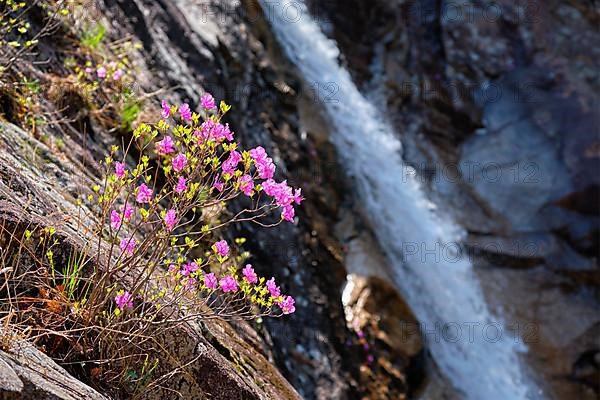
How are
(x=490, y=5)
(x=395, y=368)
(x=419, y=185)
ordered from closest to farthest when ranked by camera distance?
(x=395, y=368), (x=419, y=185), (x=490, y=5)

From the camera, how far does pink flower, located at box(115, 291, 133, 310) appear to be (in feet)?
7.02

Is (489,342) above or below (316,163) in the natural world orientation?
below

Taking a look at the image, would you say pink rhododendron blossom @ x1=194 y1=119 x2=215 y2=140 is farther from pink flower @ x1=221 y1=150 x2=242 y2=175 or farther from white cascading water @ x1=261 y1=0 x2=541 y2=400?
white cascading water @ x1=261 y1=0 x2=541 y2=400

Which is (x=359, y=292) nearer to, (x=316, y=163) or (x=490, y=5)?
(x=316, y=163)

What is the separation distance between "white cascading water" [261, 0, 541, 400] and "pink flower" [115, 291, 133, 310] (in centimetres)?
430

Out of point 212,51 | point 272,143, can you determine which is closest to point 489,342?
point 272,143

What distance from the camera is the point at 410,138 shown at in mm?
9016

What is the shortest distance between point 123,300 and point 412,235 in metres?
5.13

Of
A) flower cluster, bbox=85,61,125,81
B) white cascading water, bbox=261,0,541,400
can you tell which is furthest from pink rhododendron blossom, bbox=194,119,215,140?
white cascading water, bbox=261,0,541,400

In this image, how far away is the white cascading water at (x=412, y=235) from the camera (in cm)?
634

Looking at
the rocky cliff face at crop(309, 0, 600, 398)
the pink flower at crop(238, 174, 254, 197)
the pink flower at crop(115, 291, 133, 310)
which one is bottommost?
the rocky cliff face at crop(309, 0, 600, 398)

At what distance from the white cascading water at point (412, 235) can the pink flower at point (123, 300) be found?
14.1 ft

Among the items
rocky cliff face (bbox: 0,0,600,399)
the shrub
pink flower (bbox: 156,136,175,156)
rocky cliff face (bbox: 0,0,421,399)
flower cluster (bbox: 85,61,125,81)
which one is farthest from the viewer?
flower cluster (bbox: 85,61,125,81)

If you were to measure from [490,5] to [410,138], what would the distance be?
255 centimetres
